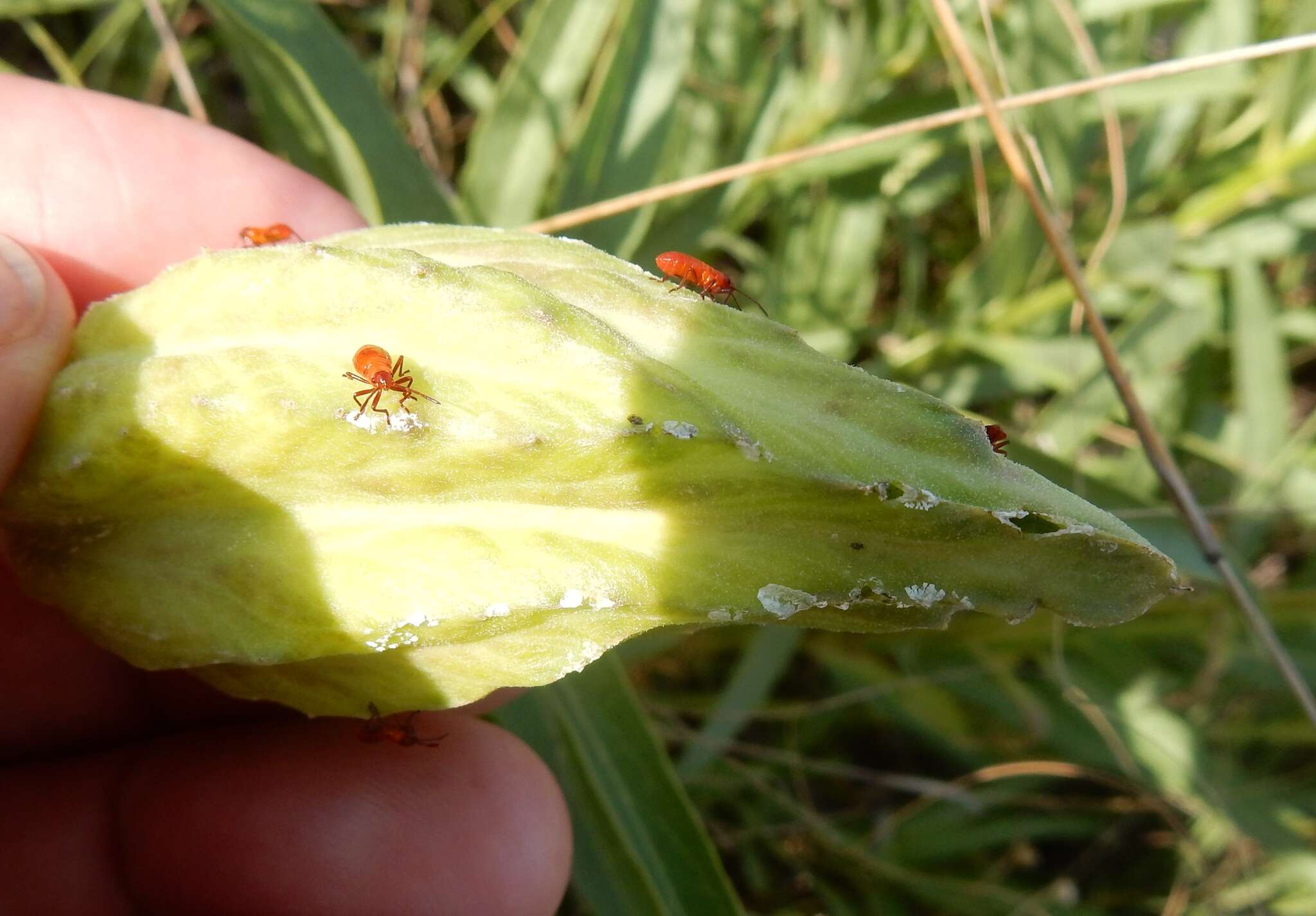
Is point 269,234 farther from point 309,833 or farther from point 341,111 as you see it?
point 309,833

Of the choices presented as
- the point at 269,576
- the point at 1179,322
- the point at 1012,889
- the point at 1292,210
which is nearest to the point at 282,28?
the point at 269,576

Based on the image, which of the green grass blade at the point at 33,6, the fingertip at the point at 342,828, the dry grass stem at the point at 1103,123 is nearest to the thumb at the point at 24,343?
the fingertip at the point at 342,828

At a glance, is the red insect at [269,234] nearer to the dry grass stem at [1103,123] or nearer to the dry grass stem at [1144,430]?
the dry grass stem at [1144,430]

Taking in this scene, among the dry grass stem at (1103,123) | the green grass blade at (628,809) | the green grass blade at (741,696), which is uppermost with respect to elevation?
the dry grass stem at (1103,123)

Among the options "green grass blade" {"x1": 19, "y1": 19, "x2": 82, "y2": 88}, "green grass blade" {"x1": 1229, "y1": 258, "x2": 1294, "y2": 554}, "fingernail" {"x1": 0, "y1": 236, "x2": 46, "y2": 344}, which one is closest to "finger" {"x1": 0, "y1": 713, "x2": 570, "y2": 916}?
"fingernail" {"x1": 0, "y1": 236, "x2": 46, "y2": 344}

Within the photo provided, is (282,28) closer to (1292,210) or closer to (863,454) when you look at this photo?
(863,454)

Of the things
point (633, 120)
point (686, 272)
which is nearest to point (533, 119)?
point (633, 120)

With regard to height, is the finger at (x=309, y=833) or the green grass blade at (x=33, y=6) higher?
the green grass blade at (x=33, y=6)
